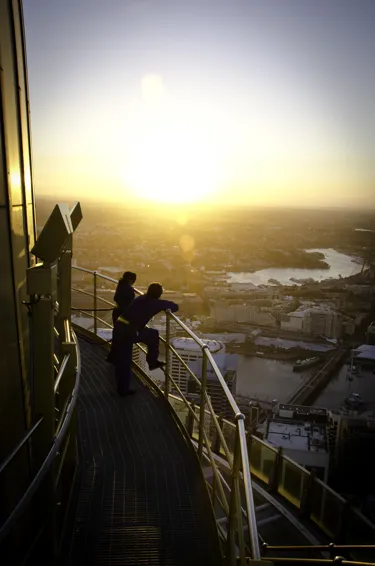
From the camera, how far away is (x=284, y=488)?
538cm

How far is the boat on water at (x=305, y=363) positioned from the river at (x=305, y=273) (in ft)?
18.2

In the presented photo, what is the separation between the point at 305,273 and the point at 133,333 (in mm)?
19135

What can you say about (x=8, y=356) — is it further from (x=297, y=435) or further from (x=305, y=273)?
(x=305, y=273)

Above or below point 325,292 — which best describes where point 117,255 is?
above

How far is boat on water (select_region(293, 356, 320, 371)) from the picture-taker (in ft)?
46.3

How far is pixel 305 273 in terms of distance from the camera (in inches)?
870

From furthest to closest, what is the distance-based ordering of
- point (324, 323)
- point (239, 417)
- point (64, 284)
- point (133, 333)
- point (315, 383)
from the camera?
point (324, 323) < point (315, 383) < point (133, 333) < point (64, 284) < point (239, 417)

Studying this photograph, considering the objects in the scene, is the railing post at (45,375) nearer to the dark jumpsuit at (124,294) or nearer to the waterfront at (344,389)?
the dark jumpsuit at (124,294)

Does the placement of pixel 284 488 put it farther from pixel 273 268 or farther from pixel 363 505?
pixel 273 268

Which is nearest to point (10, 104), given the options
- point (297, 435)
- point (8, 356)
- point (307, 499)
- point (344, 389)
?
point (8, 356)

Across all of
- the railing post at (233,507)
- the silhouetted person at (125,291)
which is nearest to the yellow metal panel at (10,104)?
the railing post at (233,507)

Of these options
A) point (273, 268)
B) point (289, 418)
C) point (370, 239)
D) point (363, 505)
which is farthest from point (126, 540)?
point (370, 239)

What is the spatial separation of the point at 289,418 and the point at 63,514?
8.34 m

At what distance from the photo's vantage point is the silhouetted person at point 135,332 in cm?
400
